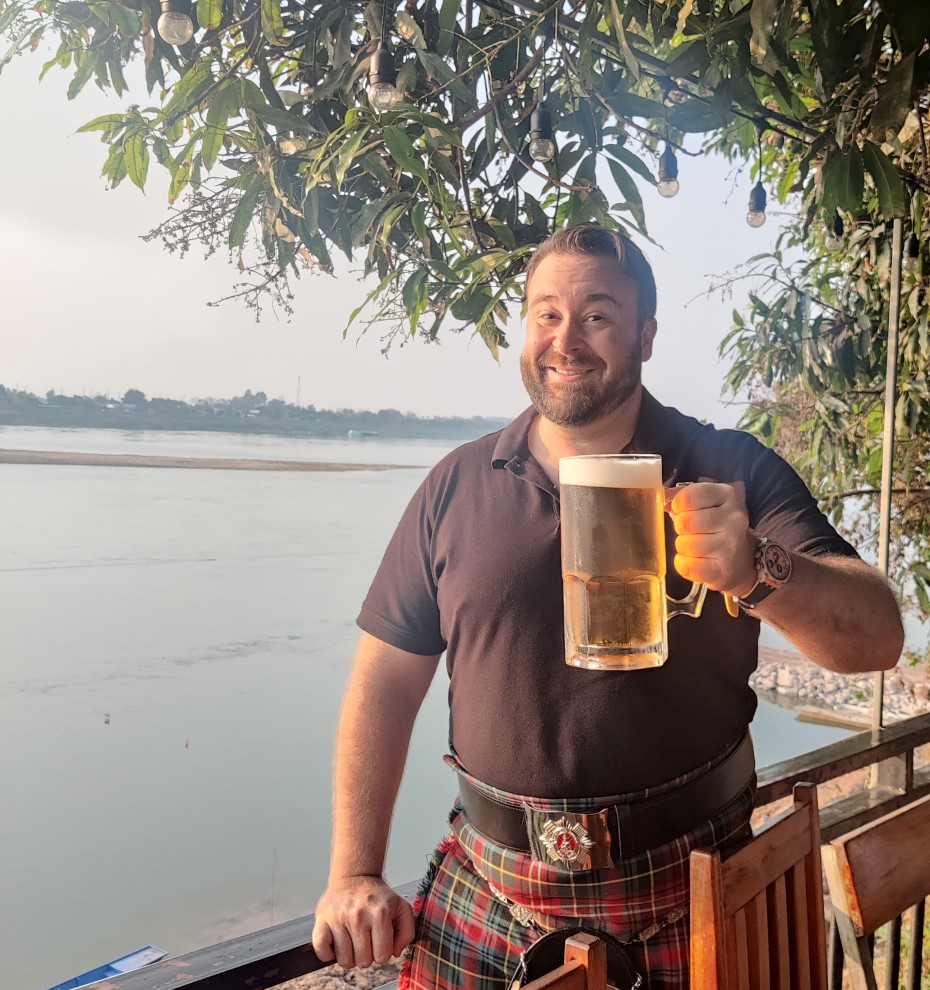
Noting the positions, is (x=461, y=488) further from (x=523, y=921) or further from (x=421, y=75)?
(x=421, y=75)

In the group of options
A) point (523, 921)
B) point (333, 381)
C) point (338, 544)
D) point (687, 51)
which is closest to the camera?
point (523, 921)

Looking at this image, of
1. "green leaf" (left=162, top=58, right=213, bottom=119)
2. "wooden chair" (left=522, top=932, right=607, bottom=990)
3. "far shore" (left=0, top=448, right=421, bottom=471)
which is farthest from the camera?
"far shore" (left=0, top=448, right=421, bottom=471)

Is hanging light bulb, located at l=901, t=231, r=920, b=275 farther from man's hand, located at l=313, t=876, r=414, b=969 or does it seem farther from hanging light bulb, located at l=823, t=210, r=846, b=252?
man's hand, located at l=313, t=876, r=414, b=969

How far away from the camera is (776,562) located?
3.05ft

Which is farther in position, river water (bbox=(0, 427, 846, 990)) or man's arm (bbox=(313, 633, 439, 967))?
river water (bbox=(0, 427, 846, 990))

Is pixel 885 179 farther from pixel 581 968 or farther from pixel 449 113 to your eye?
pixel 581 968

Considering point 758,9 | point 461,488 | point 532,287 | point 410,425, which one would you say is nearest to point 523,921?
point 461,488

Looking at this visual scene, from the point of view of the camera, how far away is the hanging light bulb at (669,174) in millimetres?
1761

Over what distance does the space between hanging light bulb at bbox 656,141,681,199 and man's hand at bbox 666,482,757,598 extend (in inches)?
43.4

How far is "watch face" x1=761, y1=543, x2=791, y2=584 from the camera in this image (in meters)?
0.91

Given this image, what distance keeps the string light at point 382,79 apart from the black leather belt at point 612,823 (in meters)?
0.99

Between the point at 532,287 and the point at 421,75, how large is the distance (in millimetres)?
468

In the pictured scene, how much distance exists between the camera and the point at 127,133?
1.24 meters

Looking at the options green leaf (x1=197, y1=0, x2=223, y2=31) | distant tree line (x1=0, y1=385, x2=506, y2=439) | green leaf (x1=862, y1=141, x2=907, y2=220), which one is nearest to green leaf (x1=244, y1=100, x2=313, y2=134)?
green leaf (x1=197, y1=0, x2=223, y2=31)
